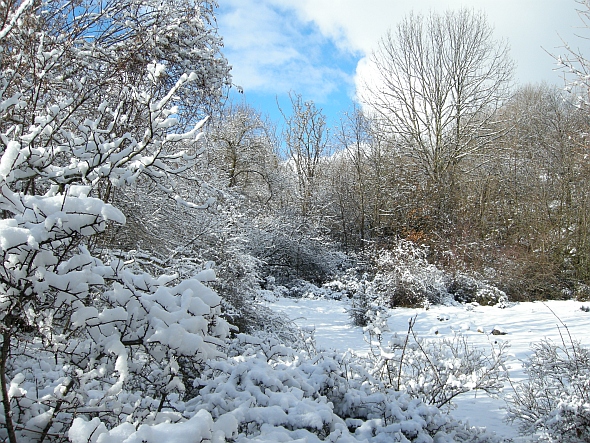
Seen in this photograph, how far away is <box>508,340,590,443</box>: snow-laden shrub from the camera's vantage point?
9.85 ft

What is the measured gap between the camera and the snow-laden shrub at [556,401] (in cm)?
300

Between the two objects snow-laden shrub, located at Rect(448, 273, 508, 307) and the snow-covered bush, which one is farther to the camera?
snow-laden shrub, located at Rect(448, 273, 508, 307)

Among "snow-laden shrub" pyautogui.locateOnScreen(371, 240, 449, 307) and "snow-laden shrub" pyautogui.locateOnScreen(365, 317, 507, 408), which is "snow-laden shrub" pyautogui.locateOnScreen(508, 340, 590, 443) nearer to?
"snow-laden shrub" pyautogui.locateOnScreen(365, 317, 507, 408)

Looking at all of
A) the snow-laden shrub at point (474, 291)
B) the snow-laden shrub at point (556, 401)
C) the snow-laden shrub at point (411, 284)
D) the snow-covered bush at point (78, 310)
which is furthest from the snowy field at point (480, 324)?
the snow-covered bush at point (78, 310)

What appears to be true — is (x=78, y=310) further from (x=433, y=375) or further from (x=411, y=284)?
(x=411, y=284)

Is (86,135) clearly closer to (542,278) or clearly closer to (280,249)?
(542,278)

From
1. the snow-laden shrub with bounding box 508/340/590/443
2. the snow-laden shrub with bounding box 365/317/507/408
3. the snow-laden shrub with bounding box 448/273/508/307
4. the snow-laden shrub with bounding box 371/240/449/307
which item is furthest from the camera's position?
the snow-laden shrub with bounding box 371/240/449/307

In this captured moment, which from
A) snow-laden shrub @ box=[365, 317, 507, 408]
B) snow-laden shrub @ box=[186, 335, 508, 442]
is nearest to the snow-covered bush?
snow-laden shrub @ box=[186, 335, 508, 442]

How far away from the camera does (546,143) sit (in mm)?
16906

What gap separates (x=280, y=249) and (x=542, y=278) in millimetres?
8442

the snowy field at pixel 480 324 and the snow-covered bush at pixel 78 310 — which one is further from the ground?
the snow-covered bush at pixel 78 310

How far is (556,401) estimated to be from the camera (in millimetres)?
3184

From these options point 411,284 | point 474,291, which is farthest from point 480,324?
point 474,291

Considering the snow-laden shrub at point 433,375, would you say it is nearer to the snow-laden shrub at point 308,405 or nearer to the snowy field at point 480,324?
the snow-laden shrub at point 308,405
